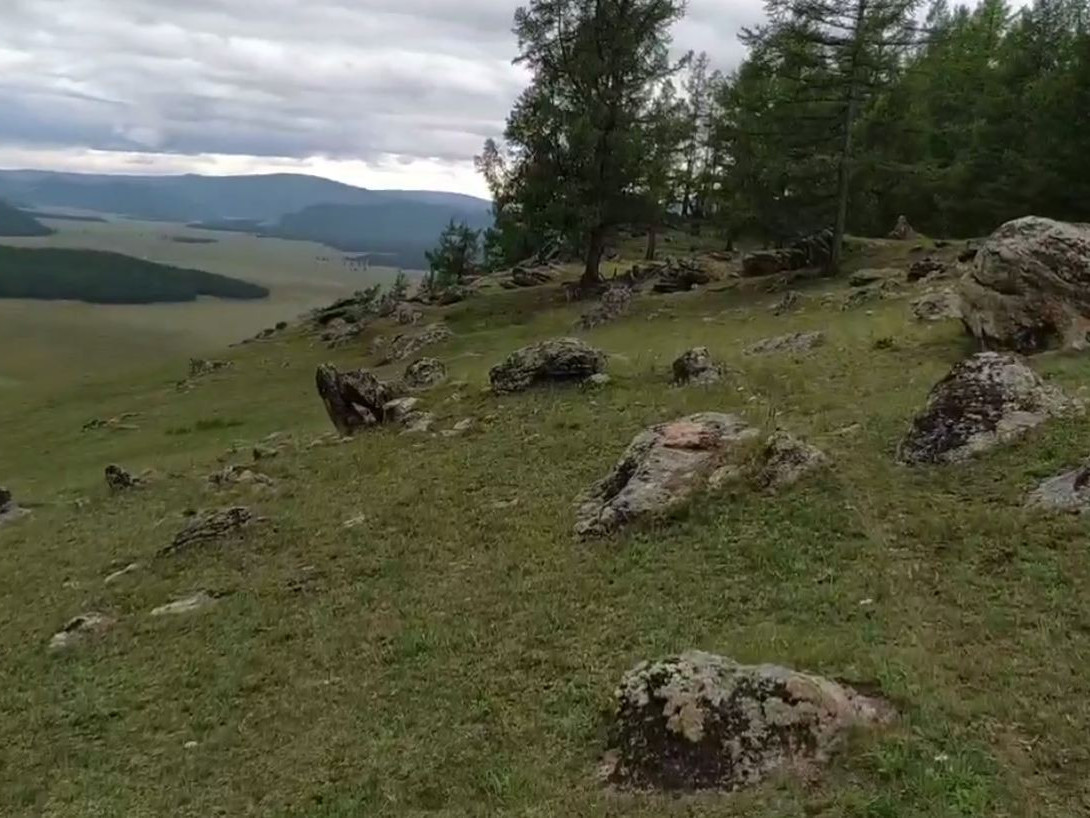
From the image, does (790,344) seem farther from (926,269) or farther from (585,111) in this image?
(585,111)

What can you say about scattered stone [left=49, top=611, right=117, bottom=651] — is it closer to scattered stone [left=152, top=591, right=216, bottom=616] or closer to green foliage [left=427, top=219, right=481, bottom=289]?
scattered stone [left=152, top=591, right=216, bottom=616]

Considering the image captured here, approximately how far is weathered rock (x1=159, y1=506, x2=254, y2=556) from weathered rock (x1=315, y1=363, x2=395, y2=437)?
7366 mm

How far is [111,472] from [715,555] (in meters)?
19.9

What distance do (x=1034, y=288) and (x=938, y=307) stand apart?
773cm

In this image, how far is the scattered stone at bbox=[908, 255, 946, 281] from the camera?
38.6 metres

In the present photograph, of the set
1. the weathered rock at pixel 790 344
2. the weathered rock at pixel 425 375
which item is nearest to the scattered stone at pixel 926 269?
the weathered rock at pixel 790 344

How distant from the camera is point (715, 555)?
14406 millimetres

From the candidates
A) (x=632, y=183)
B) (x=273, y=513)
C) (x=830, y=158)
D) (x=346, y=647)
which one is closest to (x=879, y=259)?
(x=830, y=158)

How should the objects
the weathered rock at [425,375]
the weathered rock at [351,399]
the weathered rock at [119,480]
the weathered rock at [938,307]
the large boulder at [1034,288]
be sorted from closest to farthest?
the large boulder at [1034,288] < the weathered rock at [119,480] < the weathered rock at [351,399] < the weathered rock at [938,307] < the weathered rock at [425,375]

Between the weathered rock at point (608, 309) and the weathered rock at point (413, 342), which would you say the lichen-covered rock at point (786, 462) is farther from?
the weathered rock at point (413, 342)

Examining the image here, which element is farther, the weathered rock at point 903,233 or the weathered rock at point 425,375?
the weathered rock at point 903,233

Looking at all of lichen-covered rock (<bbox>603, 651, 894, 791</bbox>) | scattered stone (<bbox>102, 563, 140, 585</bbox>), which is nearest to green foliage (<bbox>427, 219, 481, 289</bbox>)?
scattered stone (<bbox>102, 563, 140, 585</bbox>)

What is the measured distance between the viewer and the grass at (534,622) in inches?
375

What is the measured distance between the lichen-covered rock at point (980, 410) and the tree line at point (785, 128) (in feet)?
92.0
